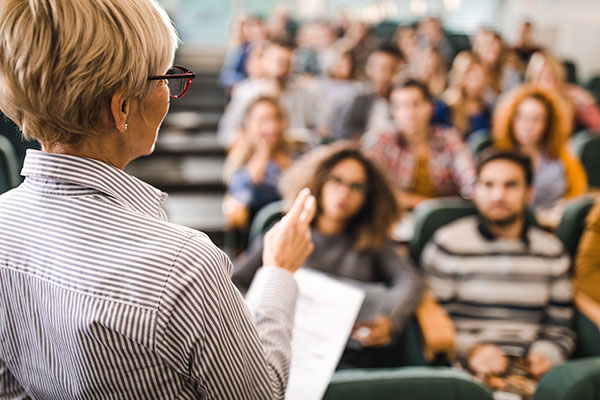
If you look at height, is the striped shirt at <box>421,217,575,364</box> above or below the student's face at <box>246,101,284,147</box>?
below

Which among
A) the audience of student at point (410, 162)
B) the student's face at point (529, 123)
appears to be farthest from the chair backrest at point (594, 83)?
the student's face at point (529, 123)

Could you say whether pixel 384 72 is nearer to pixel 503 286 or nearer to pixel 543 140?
pixel 543 140

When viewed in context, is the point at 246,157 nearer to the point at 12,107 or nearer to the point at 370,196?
the point at 370,196

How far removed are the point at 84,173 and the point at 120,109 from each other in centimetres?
8

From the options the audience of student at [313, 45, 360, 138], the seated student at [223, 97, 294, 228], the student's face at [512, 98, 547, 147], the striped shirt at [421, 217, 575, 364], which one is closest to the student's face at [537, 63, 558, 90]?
the audience of student at [313, 45, 360, 138]

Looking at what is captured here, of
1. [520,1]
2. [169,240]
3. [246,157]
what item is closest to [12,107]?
[169,240]

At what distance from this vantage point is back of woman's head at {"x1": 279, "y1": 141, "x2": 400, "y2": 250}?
5.79ft

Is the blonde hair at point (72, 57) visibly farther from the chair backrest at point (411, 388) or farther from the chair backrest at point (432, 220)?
the chair backrest at point (432, 220)

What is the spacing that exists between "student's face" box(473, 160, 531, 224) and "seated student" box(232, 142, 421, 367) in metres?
0.31

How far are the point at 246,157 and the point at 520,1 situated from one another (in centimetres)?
610

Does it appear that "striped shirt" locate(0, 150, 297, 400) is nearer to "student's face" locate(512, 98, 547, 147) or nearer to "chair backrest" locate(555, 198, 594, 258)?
"chair backrest" locate(555, 198, 594, 258)

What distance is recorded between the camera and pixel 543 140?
2.71m

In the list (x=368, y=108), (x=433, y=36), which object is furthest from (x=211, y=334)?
(x=433, y=36)

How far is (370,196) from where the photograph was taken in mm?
1818
